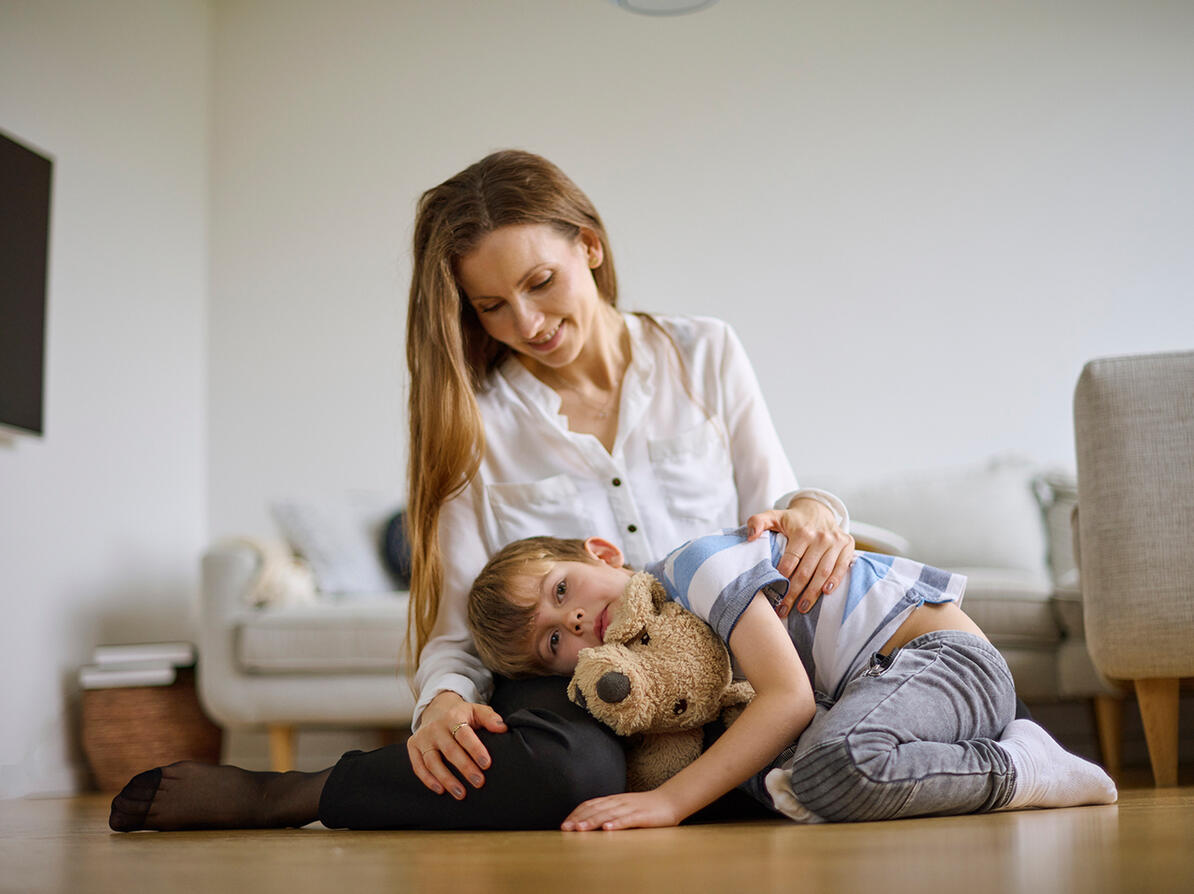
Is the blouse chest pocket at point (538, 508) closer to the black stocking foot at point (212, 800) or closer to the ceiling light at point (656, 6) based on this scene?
the black stocking foot at point (212, 800)

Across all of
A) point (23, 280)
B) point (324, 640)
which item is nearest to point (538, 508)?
point (324, 640)

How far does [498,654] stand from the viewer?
1.48m

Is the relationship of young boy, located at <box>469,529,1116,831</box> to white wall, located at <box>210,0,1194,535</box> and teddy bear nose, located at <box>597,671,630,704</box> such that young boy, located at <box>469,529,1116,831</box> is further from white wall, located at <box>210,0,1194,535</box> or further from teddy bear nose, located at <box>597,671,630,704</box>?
white wall, located at <box>210,0,1194,535</box>

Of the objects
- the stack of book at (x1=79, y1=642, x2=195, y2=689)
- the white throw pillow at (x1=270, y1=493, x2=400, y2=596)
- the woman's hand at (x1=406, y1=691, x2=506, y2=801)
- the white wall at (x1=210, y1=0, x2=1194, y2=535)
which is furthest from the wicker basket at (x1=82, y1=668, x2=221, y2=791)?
the woman's hand at (x1=406, y1=691, x2=506, y2=801)

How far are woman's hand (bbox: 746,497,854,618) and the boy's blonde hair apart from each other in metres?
0.25

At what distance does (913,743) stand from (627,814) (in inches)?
12.0

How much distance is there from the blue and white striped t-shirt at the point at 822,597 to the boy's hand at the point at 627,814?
219 mm

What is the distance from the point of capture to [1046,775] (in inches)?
49.4

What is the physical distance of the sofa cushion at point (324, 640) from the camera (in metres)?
2.76

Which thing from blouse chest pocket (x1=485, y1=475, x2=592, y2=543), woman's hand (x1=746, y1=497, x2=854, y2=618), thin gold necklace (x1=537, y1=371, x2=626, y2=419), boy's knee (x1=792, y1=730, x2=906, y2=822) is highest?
thin gold necklace (x1=537, y1=371, x2=626, y2=419)

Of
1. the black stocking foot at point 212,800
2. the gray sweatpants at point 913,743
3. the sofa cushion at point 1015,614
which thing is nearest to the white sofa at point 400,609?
the sofa cushion at point 1015,614

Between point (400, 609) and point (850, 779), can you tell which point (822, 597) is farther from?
point (400, 609)

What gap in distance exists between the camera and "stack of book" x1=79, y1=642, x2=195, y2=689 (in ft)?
9.84

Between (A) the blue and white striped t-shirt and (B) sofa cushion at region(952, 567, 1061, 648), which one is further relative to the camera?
(B) sofa cushion at region(952, 567, 1061, 648)
